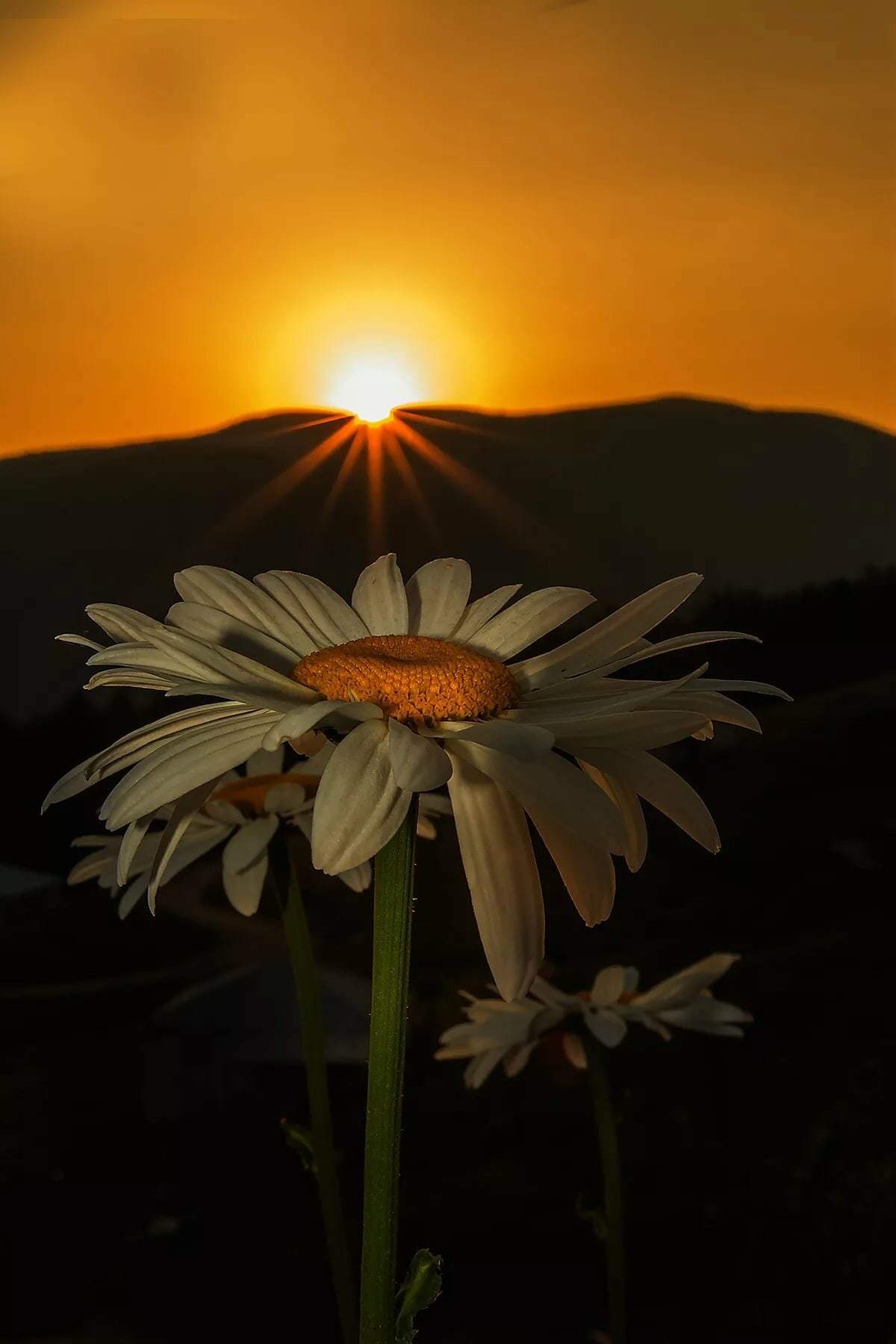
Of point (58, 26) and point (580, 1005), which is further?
point (58, 26)

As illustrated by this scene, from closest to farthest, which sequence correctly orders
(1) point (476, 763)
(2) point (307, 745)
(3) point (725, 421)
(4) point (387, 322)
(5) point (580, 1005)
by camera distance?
(1) point (476, 763), (2) point (307, 745), (5) point (580, 1005), (4) point (387, 322), (3) point (725, 421)

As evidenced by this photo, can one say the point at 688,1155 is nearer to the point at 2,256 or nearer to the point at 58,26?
the point at 2,256

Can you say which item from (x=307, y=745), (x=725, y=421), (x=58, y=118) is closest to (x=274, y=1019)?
(x=725, y=421)

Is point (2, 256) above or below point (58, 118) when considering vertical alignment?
below

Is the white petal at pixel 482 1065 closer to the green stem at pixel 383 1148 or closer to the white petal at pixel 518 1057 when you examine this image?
the white petal at pixel 518 1057

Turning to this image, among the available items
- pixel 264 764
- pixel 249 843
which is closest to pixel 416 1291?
pixel 249 843
